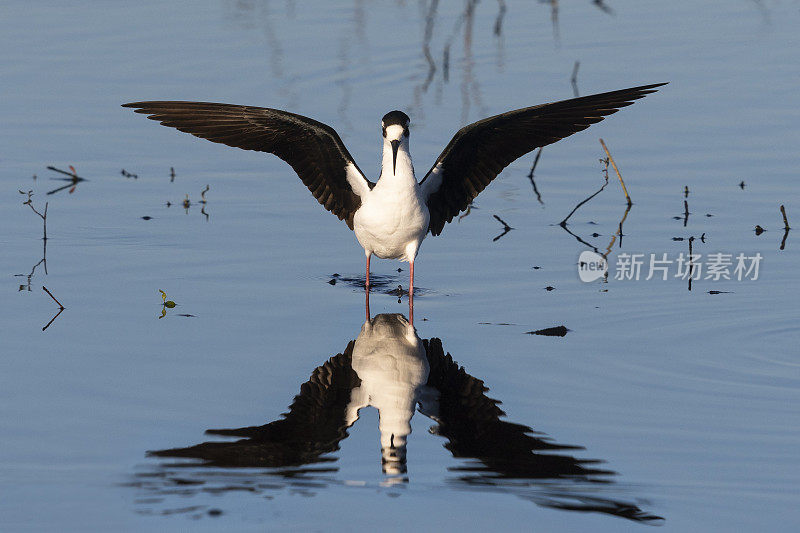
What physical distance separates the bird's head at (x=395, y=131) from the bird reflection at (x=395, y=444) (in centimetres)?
183

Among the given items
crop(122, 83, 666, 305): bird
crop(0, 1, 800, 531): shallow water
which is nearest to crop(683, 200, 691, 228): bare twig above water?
crop(0, 1, 800, 531): shallow water

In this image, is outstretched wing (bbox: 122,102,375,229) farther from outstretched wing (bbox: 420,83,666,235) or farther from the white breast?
outstretched wing (bbox: 420,83,666,235)

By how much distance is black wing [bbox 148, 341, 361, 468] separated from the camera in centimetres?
588

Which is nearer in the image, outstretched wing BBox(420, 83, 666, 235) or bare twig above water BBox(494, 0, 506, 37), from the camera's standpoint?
outstretched wing BBox(420, 83, 666, 235)

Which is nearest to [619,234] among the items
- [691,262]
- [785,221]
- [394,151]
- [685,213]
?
[685,213]

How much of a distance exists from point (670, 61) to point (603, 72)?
983 mm

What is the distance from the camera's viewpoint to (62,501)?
5.42 metres

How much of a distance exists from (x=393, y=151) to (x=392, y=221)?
0.50 metres

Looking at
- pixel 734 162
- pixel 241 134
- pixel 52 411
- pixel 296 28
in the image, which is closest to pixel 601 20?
pixel 296 28

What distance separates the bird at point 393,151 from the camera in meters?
8.89

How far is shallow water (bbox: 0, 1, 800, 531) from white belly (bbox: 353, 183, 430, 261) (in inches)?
13.3

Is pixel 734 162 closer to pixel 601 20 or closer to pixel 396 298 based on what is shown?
pixel 396 298

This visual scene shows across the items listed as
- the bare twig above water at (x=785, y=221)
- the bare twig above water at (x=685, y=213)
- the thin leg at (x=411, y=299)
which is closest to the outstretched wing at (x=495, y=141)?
the thin leg at (x=411, y=299)

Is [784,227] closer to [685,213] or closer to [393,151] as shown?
[685,213]
